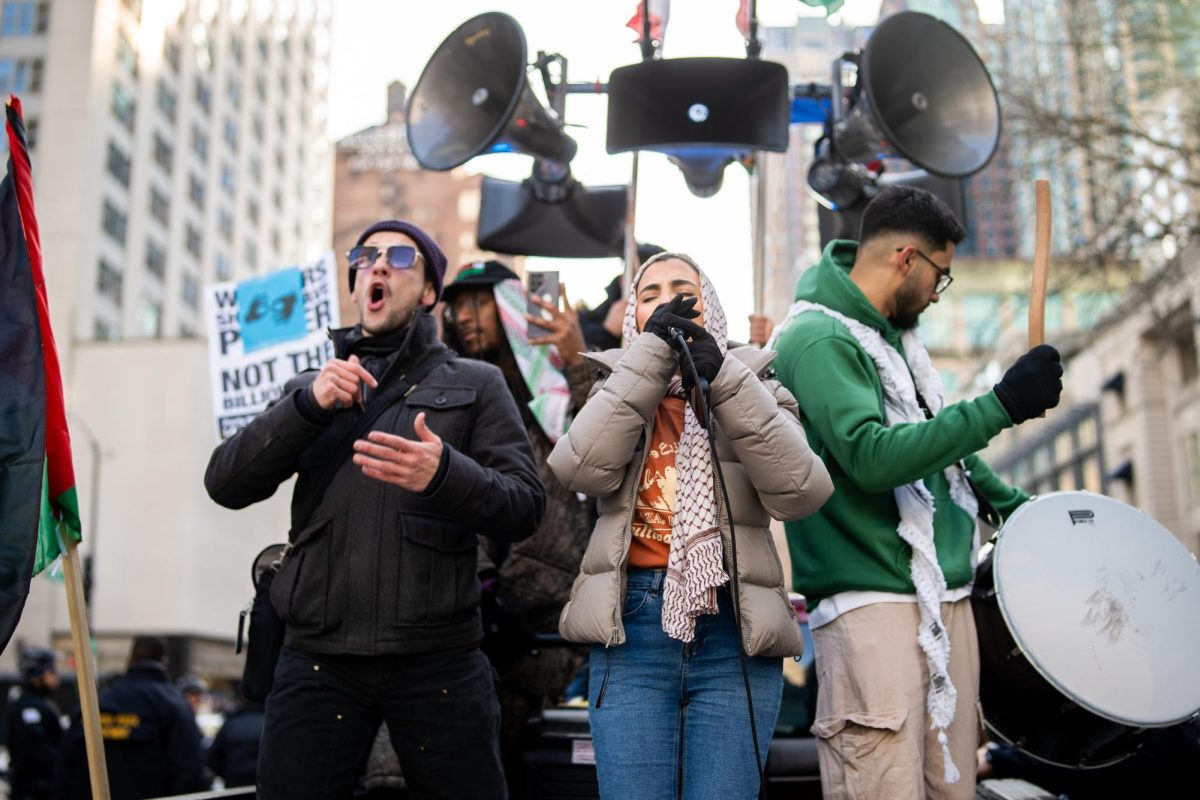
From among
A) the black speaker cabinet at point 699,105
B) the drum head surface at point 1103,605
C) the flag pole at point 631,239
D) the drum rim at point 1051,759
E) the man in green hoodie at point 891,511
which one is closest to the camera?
the man in green hoodie at point 891,511

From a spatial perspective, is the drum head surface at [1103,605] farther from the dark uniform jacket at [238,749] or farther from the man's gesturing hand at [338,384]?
the dark uniform jacket at [238,749]

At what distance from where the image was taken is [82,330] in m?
47.8

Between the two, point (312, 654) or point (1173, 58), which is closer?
point (312, 654)

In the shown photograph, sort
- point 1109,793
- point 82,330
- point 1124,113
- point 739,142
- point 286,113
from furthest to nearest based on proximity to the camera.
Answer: point 286,113 → point 82,330 → point 1124,113 → point 739,142 → point 1109,793

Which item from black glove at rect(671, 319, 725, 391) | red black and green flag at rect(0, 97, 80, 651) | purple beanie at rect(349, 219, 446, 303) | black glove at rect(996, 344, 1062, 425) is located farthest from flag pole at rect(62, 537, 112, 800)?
black glove at rect(996, 344, 1062, 425)

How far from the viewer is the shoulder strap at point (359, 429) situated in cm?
385

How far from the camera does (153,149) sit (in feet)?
181

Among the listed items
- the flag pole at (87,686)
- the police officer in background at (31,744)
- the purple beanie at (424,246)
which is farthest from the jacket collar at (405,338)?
→ the police officer in background at (31,744)

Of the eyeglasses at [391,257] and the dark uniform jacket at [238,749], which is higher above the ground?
the eyeglasses at [391,257]

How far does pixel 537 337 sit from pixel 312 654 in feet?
6.97

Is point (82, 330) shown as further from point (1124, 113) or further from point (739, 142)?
point (739, 142)

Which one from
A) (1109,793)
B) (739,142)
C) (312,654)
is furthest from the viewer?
(739,142)

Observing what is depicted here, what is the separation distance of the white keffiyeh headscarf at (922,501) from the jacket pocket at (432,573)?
1.25 meters

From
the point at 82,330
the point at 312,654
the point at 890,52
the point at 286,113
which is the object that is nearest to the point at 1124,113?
the point at 890,52
